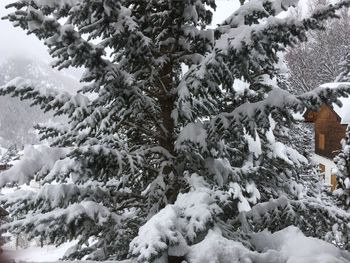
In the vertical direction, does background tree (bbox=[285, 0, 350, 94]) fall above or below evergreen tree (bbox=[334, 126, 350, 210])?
above

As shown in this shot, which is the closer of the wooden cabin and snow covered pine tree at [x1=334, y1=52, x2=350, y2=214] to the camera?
snow covered pine tree at [x1=334, y1=52, x2=350, y2=214]

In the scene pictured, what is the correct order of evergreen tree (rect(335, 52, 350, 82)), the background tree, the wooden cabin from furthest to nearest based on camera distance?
the background tree < evergreen tree (rect(335, 52, 350, 82)) < the wooden cabin

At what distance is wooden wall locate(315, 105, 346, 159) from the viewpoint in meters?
26.4

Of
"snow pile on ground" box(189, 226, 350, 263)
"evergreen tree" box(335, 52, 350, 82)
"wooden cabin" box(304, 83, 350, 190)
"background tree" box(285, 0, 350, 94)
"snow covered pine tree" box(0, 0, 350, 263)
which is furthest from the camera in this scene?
"background tree" box(285, 0, 350, 94)

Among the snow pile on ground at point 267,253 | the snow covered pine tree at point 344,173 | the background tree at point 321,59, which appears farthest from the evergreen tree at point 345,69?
the snow pile on ground at point 267,253

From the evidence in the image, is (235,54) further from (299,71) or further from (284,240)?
(299,71)

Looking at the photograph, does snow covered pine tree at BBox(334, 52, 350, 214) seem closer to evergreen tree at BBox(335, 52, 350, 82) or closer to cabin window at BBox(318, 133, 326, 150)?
cabin window at BBox(318, 133, 326, 150)

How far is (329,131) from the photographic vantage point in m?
27.1

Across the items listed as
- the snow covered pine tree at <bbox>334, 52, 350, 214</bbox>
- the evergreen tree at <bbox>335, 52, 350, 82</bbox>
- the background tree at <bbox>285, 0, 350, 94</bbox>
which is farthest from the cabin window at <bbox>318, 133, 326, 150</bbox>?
the snow covered pine tree at <bbox>334, 52, 350, 214</bbox>

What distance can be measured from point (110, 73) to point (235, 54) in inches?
56.5

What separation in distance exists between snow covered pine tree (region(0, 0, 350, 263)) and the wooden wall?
20.7 meters

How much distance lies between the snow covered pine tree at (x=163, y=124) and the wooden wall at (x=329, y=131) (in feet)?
67.9

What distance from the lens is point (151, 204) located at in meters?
6.20

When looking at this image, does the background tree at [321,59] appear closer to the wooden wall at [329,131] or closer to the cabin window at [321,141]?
the cabin window at [321,141]
